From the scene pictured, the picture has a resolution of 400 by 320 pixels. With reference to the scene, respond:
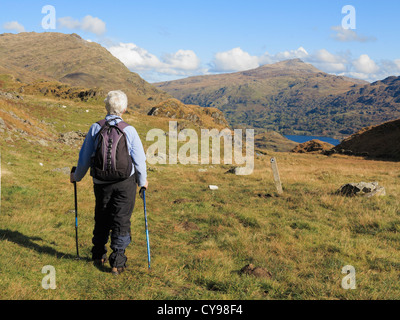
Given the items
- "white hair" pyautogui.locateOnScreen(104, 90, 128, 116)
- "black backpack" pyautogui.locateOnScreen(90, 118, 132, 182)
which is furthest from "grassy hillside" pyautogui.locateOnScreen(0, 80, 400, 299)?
"white hair" pyautogui.locateOnScreen(104, 90, 128, 116)

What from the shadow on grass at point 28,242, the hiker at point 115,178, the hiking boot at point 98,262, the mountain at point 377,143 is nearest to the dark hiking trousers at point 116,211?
the hiker at point 115,178


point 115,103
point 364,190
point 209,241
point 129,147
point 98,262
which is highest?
point 115,103

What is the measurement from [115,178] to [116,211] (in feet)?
2.37

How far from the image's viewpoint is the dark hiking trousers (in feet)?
18.0

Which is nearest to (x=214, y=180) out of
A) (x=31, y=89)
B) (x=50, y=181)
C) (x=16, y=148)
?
(x=50, y=181)

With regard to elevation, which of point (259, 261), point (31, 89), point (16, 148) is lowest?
point (259, 261)

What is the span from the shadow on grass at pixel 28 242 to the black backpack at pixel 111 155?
8.20 feet

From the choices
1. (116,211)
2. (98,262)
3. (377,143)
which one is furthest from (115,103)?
(377,143)

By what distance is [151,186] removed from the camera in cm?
1761

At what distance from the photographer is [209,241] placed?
859 centimetres

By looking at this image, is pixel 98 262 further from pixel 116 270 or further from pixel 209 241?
pixel 209 241

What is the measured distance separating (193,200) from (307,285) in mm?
8730

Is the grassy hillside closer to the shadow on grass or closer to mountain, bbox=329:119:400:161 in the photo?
the shadow on grass
